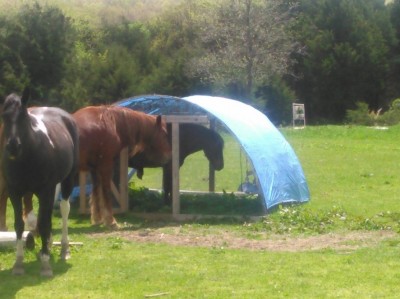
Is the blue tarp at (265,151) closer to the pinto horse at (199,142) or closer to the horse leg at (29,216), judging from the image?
the pinto horse at (199,142)

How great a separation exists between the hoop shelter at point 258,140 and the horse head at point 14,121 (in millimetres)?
5528

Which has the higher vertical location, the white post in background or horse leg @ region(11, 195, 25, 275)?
the white post in background

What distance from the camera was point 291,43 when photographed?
40.6 meters

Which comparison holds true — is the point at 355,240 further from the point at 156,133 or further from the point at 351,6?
the point at 351,6

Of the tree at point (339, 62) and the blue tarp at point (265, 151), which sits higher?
the tree at point (339, 62)

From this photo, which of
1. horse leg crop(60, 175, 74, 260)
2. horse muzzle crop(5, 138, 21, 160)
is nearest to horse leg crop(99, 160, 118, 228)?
horse leg crop(60, 175, 74, 260)

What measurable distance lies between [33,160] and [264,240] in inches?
147

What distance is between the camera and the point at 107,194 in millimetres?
12422

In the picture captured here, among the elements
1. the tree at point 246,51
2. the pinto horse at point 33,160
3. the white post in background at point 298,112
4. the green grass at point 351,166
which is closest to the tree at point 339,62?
the tree at point 246,51

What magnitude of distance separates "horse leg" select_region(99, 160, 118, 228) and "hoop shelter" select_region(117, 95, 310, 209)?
1.94 meters

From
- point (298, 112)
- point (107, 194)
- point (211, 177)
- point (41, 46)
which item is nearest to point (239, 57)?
point (298, 112)

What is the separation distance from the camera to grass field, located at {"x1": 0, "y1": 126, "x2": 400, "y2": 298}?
7833 millimetres

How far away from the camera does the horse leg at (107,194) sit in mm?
12180

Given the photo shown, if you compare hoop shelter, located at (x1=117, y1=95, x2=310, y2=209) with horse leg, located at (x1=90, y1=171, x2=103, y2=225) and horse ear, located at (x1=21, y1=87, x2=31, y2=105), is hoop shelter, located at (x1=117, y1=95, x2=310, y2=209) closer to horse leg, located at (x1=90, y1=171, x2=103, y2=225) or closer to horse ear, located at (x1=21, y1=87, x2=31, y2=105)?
horse leg, located at (x1=90, y1=171, x2=103, y2=225)
